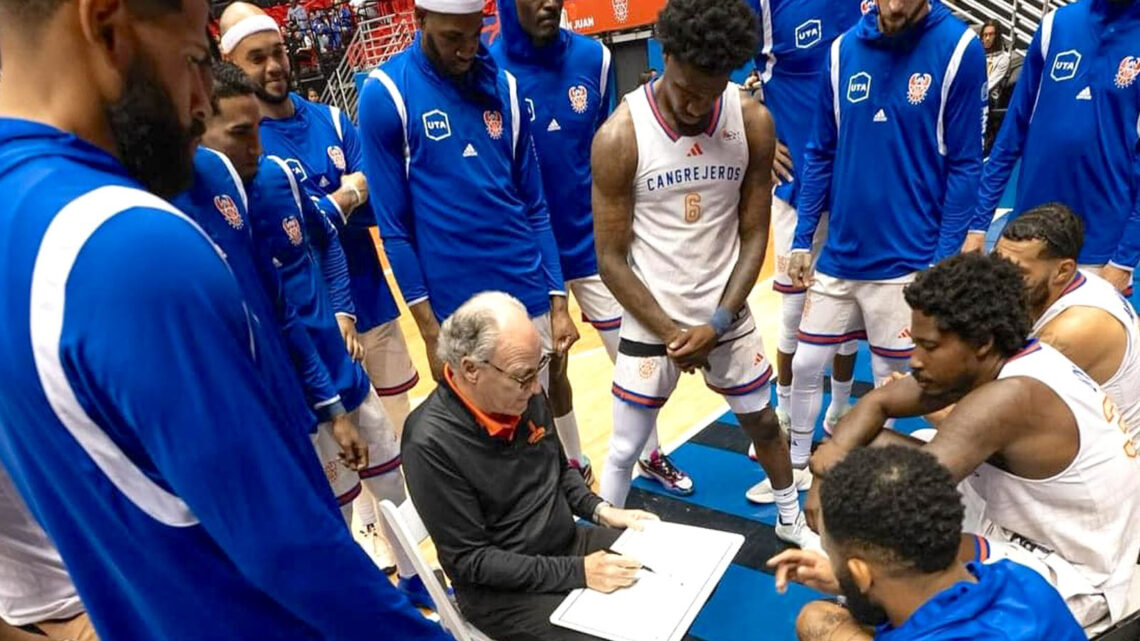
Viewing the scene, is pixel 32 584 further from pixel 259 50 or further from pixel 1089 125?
pixel 1089 125

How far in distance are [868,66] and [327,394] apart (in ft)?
7.34

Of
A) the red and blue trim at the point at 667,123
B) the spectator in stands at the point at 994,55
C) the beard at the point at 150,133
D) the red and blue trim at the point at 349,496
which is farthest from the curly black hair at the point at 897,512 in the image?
the spectator in stands at the point at 994,55

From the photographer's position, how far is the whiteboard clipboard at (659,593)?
1.82 meters

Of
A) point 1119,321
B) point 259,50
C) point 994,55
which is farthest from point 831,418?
point 994,55

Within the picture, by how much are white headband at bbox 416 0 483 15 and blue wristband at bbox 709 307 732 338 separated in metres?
1.28

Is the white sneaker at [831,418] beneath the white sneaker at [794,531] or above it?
above

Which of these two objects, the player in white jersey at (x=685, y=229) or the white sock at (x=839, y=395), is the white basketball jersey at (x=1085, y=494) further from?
the white sock at (x=839, y=395)

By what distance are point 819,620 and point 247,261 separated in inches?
64.5

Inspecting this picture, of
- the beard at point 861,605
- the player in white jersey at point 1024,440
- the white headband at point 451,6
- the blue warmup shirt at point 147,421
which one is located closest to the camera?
the blue warmup shirt at point 147,421

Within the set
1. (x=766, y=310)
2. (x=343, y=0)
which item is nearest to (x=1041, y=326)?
(x=766, y=310)

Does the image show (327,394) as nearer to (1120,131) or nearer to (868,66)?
(868,66)

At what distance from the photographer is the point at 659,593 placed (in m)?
1.90

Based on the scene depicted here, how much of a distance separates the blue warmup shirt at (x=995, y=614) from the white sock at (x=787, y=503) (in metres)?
1.57

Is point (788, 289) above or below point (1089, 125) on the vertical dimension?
below
